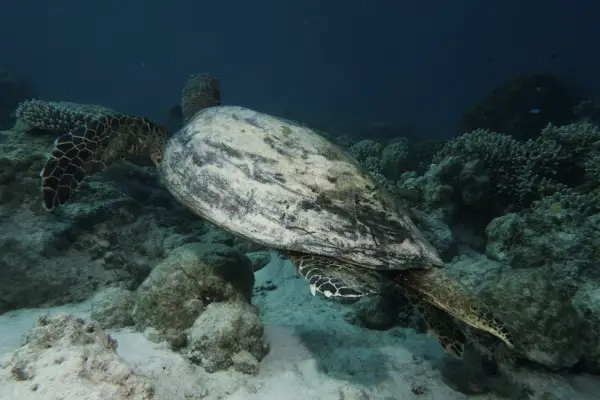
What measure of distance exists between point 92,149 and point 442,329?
4.41m

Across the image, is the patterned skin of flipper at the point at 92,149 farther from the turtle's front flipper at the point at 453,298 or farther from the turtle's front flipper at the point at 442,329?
the turtle's front flipper at the point at 442,329

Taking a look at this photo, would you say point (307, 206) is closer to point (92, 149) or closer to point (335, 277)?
point (335, 277)

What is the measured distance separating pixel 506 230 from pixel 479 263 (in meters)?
0.75

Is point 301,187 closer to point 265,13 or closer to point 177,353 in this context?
point 177,353

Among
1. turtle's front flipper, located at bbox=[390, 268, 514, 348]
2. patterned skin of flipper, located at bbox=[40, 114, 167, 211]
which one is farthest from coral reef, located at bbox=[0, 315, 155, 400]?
turtle's front flipper, located at bbox=[390, 268, 514, 348]

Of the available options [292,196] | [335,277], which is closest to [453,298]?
[335,277]

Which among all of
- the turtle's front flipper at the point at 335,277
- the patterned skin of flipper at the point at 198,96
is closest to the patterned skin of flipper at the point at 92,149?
the patterned skin of flipper at the point at 198,96

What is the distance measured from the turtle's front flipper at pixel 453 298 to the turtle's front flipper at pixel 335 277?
40cm

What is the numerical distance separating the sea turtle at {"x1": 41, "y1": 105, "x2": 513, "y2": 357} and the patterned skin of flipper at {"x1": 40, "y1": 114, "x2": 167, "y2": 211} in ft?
0.05

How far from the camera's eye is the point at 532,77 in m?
16.7

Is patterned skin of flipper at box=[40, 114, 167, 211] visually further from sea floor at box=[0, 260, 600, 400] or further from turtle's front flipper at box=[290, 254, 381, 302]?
turtle's front flipper at box=[290, 254, 381, 302]

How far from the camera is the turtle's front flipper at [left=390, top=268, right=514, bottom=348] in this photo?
9.16 feet

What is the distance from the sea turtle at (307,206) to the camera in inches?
114

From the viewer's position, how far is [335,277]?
272cm
